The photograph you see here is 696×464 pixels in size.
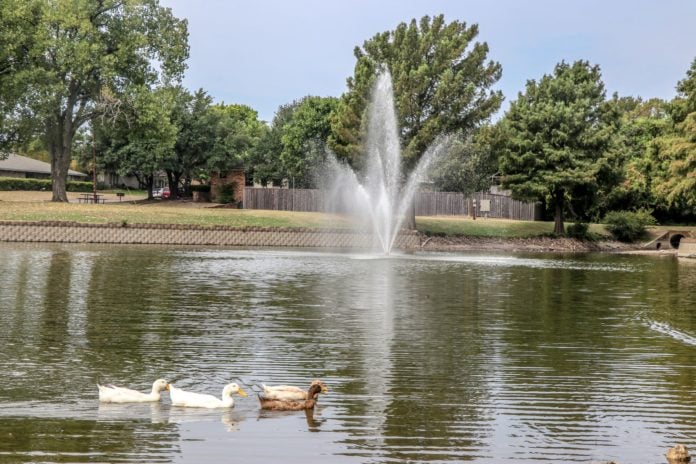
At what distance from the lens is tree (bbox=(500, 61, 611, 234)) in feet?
261

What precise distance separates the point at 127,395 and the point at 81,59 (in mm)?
65138

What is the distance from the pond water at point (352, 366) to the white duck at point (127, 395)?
178mm

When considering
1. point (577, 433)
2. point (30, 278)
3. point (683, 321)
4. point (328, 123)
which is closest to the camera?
point (577, 433)

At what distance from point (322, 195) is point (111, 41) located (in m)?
24.3

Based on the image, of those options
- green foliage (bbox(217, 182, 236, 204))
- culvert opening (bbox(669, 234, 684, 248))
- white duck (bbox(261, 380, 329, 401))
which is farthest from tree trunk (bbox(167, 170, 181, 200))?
white duck (bbox(261, 380, 329, 401))

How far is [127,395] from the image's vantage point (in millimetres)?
14039

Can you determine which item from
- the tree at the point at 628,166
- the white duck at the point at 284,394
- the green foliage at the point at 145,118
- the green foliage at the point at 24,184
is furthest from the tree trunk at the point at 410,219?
the white duck at the point at 284,394

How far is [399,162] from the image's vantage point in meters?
73.4

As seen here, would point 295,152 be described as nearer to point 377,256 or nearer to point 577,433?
point 377,256

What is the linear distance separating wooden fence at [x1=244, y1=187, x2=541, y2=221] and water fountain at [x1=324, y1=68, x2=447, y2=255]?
41.2 feet

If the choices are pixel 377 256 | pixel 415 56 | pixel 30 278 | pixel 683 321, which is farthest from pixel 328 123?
pixel 683 321

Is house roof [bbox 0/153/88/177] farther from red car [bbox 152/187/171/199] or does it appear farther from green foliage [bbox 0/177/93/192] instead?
red car [bbox 152/187/171/199]

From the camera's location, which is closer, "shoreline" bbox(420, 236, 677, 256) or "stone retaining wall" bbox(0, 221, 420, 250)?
"stone retaining wall" bbox(0, 221, 420, 250)

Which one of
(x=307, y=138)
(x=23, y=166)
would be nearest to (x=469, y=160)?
(x=307, y=138)
